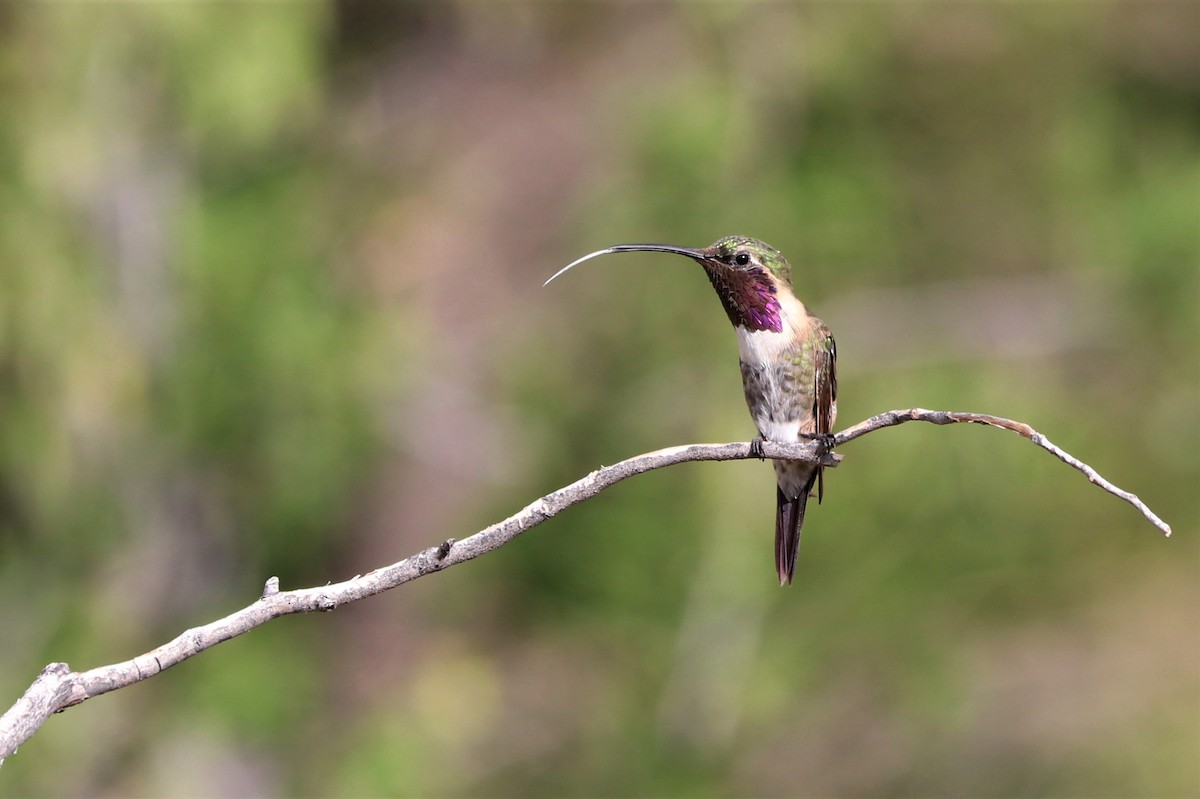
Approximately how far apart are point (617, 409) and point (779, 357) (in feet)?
15.3

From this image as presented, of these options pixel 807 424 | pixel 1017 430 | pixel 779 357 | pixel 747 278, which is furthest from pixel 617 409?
pixel 1017 430

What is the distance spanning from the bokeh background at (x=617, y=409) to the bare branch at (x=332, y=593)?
14.7ft

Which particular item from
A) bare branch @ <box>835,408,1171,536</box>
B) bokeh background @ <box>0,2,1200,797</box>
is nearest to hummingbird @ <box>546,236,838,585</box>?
bare branch @ <box>835,408,1171,536</box>

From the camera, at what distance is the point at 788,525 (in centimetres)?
322

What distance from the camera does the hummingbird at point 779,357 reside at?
3.06 meters

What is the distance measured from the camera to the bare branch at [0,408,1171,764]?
1.81 meters

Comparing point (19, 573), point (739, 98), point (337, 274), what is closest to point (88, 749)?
point (19, 573)

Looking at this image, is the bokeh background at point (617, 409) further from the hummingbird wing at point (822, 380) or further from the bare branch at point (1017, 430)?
the bare branch at point (1017, 430)

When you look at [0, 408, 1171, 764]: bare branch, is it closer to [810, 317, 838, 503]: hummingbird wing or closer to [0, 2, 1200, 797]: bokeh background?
[810, 317, 838, 503]: hummingbird wing

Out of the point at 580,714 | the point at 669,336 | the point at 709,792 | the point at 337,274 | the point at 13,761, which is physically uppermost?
the point at 337,274

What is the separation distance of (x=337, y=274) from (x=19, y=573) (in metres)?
2.65

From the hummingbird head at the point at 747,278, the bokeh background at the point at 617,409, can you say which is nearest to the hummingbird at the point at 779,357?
the hummingbird head at the point at 747,278

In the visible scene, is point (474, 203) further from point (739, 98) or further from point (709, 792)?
point (709, 792)

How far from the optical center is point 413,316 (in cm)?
991
